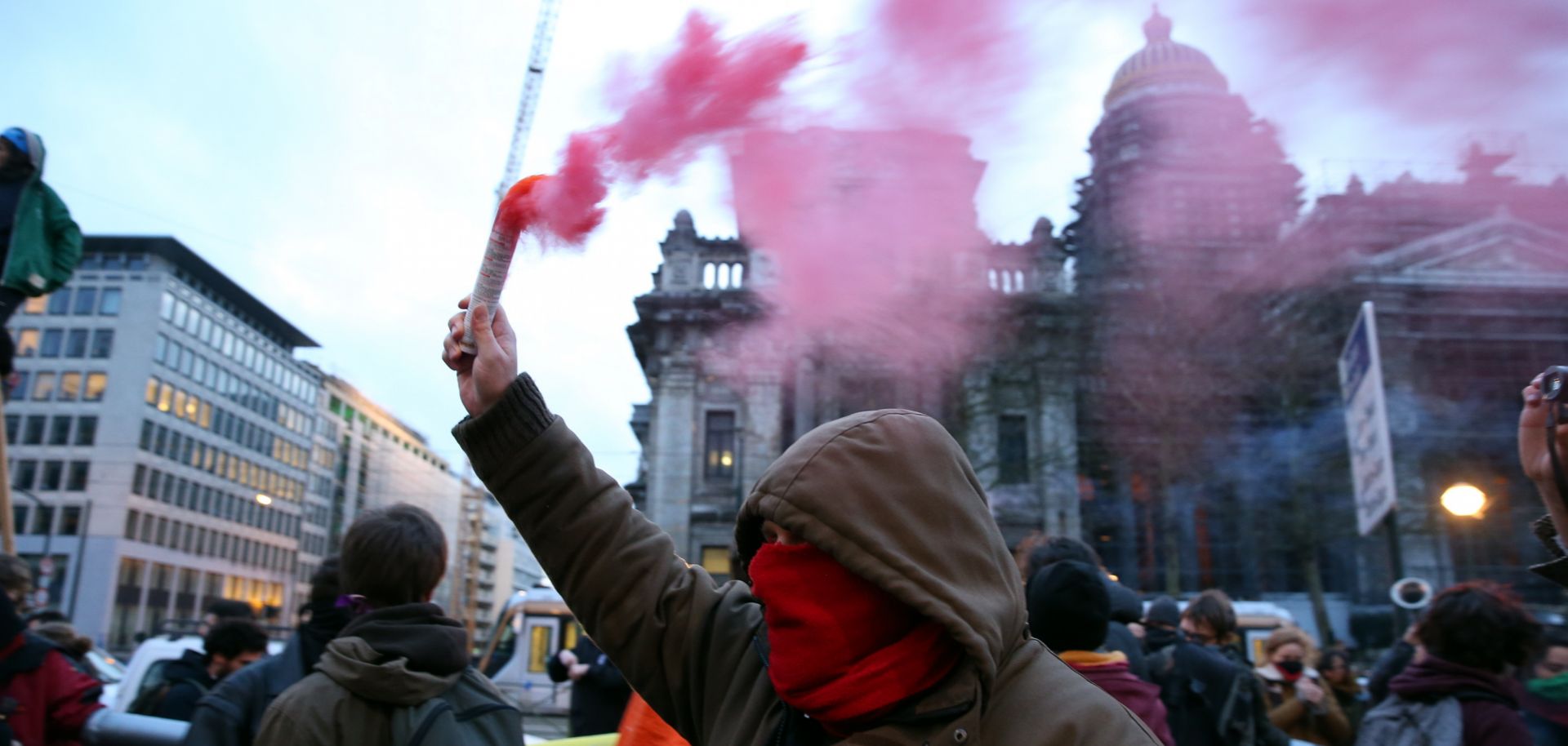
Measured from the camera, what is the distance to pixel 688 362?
27219 millimetres

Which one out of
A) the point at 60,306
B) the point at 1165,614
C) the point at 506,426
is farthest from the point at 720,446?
the point at 60,306

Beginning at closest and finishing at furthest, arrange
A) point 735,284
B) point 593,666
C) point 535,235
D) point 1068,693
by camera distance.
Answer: point 1068,693 → point 535,235 → point 593,666 → point 735,284

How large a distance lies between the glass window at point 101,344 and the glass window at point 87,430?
4.79 meters

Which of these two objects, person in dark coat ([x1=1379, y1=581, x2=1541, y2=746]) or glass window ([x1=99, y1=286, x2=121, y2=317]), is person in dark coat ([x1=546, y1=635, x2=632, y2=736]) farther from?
glass window ([x1=99, y1=286, x2=121, y2=317])

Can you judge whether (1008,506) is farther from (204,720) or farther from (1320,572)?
(204,720)

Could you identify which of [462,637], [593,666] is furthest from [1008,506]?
[462,637]

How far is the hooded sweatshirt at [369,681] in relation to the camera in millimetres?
2414

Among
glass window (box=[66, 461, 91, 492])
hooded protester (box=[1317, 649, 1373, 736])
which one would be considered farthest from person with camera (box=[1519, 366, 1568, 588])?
glass window (box=[66, 461, 91, 492])

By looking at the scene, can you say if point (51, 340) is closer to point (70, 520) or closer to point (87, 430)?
point (87, 430)

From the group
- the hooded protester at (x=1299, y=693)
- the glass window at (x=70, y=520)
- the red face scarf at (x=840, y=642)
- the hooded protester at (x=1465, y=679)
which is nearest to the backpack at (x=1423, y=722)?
the hooded protester at (x=1465, y=679)

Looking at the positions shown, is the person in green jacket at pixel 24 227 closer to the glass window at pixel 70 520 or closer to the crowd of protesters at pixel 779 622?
the crowd of protesters at pixel 779 622

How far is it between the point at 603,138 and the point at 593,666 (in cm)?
558

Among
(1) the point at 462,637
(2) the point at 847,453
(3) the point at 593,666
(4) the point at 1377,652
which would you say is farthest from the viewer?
(4) the point at 1377,652

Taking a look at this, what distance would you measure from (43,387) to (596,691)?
84.1m
